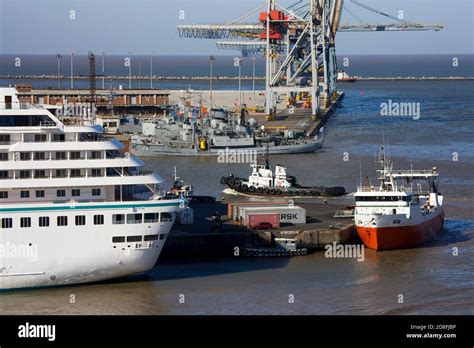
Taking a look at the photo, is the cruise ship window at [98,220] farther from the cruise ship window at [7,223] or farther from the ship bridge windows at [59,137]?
the ship bridge windows at [59,137]

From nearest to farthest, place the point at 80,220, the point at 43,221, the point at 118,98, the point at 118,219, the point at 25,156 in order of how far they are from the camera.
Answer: the point at 43,221 < the point at 80,220 < the point at 118,219 < the point at 25,156 < the point at 118,98

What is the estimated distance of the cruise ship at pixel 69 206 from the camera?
1253 inches

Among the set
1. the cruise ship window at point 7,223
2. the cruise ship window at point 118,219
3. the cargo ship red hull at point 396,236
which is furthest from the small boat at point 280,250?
the cruise ship window at point 7,223

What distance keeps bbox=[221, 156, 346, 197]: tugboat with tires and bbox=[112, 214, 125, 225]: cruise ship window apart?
16.2 metres

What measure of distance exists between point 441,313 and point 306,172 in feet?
89.5

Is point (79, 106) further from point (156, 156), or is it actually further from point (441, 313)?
point (156, 156)

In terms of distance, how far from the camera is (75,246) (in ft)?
105

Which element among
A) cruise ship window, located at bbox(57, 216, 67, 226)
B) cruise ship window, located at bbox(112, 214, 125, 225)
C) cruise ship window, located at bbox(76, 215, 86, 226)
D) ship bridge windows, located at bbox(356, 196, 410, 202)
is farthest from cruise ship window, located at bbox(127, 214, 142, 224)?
ship bridge windows, located at bbox(356, 196, 410, 202)

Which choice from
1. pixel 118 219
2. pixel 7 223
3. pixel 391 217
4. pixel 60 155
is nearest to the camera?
pixel 7 223

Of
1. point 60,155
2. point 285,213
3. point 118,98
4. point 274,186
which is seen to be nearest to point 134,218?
point 60,155

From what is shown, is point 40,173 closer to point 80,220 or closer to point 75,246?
point 80,220

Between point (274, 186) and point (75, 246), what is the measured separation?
1818 cm

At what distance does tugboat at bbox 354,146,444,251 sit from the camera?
38.8m

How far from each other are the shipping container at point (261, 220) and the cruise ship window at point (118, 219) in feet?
23.0
